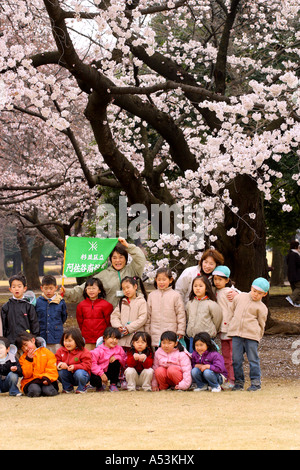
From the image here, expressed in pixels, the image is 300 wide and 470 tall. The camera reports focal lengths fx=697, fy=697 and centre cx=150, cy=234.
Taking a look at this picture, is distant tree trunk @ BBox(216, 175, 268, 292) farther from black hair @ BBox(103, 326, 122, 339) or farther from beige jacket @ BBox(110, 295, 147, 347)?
black hair @ BBox(103, 326, 122, 339)

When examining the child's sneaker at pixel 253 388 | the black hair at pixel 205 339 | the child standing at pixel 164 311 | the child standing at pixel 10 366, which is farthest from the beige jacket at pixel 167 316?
the child standing at pixel 10 366

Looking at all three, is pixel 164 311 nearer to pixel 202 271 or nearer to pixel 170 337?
pixel 170 337

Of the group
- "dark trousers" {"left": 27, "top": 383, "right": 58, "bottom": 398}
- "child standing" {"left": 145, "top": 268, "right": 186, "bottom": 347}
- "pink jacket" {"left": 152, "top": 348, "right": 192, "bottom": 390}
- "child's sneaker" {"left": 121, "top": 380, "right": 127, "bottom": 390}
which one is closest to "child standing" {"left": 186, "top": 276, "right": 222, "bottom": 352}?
"child standing" {"left": 145, "top": 268, "right": 186, "bottom": 347}

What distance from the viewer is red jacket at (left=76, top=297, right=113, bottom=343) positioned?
290 inches

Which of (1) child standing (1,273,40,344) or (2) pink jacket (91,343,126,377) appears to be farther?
(1) child standing (1,273,40,344)

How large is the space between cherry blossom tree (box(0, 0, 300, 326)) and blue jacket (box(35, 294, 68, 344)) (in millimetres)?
2450

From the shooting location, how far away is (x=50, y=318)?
738 centimetres

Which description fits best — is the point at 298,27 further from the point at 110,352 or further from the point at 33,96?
the point at 110,352

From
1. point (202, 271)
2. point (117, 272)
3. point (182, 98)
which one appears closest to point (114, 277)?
point (117, 272)

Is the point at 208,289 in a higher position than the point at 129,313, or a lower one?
higher

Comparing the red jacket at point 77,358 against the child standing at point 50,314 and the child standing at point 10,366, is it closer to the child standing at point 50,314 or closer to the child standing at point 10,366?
the child standing at point 10,366

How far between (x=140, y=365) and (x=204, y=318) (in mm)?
805

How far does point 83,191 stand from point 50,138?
176 centimetres

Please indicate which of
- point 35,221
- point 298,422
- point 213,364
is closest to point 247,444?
point 298,422
